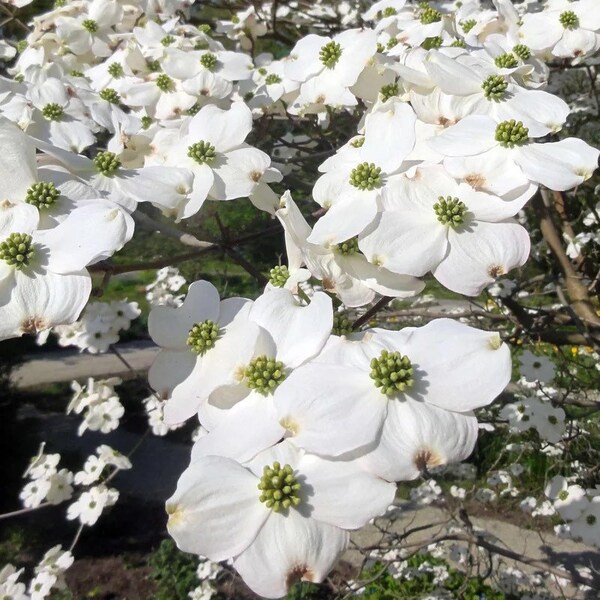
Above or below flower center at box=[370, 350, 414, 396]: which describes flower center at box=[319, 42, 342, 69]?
above

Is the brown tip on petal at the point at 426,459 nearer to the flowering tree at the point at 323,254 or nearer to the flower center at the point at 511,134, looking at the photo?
the flowering tree at the point at 323,254

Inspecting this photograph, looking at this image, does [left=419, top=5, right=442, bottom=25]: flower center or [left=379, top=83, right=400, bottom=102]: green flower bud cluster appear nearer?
[left=379, top=83, right=400, bottom=102]: green flower bud cluster

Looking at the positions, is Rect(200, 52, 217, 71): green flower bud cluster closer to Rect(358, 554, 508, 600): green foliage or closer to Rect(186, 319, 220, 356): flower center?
Rect(186, 319, 220, 356): flower center

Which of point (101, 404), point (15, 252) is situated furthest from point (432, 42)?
point (101, 404)

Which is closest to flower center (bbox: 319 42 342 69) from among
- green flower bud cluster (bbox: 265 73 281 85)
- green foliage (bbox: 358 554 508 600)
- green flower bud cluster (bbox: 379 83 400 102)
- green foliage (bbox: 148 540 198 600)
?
green flower bud cluster (bbox: 379 83 400 102)

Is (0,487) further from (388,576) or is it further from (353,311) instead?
(353,311)

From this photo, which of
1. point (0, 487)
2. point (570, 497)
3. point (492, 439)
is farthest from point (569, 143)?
point (0, 487)

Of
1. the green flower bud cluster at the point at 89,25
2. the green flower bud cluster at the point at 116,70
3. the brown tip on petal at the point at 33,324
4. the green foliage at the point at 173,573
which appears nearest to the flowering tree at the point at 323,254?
the brown tip on petal at the point at 33,324

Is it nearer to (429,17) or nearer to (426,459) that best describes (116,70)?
(429,17)
